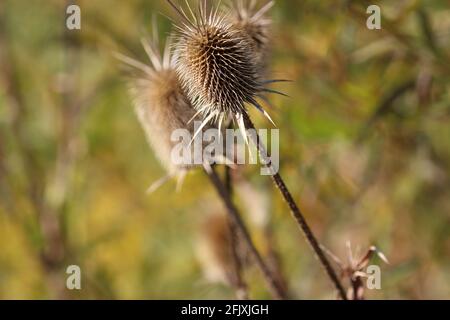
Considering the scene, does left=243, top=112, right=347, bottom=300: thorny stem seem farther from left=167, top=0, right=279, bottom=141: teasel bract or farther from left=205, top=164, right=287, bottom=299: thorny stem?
left=205, top=164, right=287, bottom=299: thorny stem

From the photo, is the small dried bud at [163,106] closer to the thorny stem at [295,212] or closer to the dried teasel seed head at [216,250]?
the thorny stem at [295,212]

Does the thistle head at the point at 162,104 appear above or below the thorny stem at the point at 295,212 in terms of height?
above

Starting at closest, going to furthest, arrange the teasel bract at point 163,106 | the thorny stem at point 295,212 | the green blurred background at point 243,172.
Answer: the thorny stem at point 295,212, the teasel bract at point 163,106, the green blurred background at point 243,172

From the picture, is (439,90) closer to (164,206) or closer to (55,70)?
(164,206)

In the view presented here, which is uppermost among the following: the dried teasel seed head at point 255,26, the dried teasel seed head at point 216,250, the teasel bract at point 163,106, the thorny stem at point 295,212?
the dried teasel seed head at point 255,26

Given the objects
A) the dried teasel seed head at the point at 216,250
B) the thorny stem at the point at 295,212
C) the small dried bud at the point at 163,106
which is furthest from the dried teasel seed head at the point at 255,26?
the dried teasel seed head at the point at 216,250

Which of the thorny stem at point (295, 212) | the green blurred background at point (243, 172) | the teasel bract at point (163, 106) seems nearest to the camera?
the thorny stem at point (295, 212)

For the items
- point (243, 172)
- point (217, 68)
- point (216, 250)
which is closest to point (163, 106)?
point (217, 68)

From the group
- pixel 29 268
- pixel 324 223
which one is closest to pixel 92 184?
pixel 29 268
